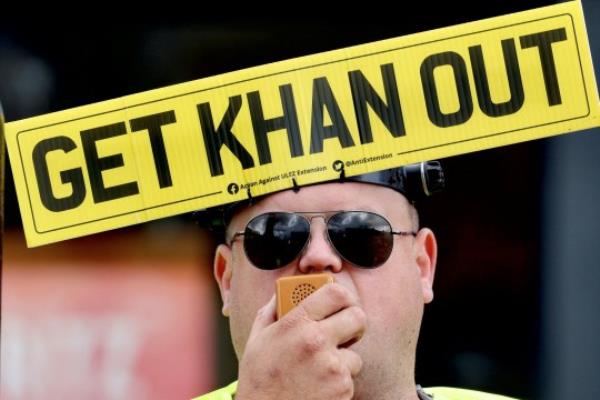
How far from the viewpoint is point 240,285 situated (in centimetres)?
287

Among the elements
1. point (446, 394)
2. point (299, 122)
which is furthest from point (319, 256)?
point (446, 394)

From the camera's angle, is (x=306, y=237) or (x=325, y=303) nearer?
(x=325, y=303)

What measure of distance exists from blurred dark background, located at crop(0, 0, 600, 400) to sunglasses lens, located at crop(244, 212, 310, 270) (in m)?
3.44

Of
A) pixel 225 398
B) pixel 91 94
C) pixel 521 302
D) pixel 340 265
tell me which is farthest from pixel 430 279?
pixel 91 94

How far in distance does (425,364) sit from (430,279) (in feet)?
10.9

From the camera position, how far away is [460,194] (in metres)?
6.38

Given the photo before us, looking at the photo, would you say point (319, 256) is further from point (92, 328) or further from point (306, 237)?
point (92, 328)

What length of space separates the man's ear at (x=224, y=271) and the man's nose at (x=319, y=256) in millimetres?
344

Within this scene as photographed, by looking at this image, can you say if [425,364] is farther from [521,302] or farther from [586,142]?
[586,142]

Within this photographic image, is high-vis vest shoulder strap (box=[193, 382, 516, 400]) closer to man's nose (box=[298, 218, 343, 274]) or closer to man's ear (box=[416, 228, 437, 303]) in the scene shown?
man's ear (box=[416, 228, 437, 303])

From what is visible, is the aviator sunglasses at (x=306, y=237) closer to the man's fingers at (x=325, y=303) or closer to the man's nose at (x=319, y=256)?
the man's nose at (x=319, y=256)

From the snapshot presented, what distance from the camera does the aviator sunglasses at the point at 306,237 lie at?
2.72 meters

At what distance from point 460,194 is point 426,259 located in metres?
3.36

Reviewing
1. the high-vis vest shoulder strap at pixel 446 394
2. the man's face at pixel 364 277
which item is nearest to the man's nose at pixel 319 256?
the man's face at pixel 364 277
